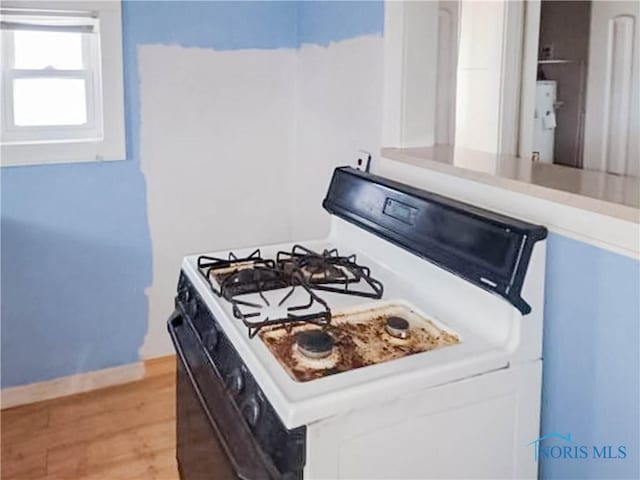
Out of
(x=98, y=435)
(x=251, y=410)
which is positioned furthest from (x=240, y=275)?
(x=98, y=435)

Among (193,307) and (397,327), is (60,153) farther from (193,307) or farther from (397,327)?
(397,327)

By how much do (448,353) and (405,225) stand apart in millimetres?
407

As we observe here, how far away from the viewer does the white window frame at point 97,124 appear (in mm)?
2385

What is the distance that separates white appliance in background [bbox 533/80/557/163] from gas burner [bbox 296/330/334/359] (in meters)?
1.61

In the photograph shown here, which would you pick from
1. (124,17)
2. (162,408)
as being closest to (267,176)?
(124,17)

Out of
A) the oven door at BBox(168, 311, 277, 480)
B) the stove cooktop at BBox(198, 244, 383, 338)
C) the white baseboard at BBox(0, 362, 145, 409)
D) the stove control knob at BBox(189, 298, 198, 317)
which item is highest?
the stove cooktop at BBox(198, 244, 383, 338)

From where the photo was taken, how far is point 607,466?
124 cm

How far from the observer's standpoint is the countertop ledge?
1.19 m

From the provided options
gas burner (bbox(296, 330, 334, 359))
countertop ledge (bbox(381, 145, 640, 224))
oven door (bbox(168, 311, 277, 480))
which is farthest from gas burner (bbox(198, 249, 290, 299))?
countertop ledge (bbox(381, 145, 640, 224))

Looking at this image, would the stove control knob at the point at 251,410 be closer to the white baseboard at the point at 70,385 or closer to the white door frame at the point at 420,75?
the white door frame at the point at 420,75

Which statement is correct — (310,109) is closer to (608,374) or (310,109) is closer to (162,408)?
(162,408)

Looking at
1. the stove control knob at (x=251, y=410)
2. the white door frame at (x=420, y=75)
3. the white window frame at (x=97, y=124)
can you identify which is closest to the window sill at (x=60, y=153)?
the white window frame at (x=97, y=124)

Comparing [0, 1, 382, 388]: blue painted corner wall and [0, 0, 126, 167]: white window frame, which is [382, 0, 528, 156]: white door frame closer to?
[0, 1, 382, 388]: blue painted corner wall

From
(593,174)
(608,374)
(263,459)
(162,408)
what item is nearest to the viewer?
(263,459)
